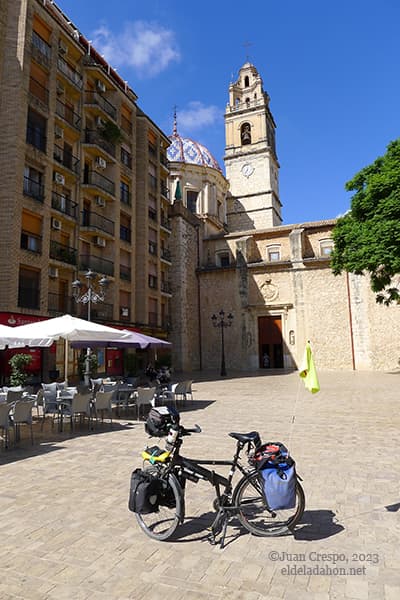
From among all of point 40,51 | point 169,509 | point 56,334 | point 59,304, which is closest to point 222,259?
point 59,304

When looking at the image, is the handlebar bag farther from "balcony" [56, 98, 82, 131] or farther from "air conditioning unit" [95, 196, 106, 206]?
"air conditioning unit" [95, 196, 106, 206]

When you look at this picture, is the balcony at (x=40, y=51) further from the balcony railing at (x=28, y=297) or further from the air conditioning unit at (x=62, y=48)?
the balcony railing at (x=28, y=297)

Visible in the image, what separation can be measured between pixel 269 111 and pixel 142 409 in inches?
1784

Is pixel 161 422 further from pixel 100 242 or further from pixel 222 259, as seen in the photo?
pixel 222 259

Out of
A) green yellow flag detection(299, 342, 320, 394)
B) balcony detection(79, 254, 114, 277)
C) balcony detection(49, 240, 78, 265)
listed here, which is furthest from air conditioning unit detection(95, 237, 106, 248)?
green yellow flag detection(299, 342, 320, 394)

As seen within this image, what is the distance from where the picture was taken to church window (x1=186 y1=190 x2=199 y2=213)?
39219 mm

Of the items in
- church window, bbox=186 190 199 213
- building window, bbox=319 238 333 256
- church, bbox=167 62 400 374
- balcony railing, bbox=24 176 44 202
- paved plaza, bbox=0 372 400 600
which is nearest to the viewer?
paved plaza, bbox=0 372 400 600

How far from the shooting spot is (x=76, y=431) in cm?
862

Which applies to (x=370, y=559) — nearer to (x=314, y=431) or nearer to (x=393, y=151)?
(x=314, y=431)

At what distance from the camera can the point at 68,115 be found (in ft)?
70.9

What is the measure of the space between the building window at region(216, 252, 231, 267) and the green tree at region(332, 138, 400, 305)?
16110mm

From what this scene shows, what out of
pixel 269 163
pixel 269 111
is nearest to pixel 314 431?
pixel 269 163

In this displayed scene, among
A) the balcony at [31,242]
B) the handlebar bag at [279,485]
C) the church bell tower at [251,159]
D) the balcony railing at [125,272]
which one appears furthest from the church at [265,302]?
the handlebar bag at [279,485]

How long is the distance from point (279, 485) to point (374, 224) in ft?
51.3
